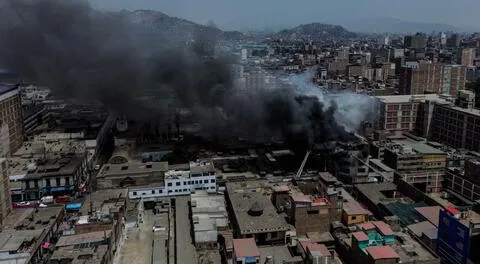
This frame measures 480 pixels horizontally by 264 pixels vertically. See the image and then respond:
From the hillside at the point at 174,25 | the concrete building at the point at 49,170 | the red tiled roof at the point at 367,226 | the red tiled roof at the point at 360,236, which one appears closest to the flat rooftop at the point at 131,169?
the concrete building at the point at 49,170

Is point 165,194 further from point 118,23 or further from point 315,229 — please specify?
point 118,23

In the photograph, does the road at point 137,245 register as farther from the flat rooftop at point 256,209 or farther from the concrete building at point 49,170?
the concrete building at point 49,170

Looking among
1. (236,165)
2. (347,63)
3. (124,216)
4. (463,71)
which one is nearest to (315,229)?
(124,216)

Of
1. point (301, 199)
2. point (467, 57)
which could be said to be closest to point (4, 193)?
point (301, 199)

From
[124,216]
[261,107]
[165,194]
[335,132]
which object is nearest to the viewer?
[124,216]

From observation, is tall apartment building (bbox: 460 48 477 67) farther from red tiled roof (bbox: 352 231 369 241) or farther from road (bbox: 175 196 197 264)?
red tiled roof (bbox: 352 231 369 241)

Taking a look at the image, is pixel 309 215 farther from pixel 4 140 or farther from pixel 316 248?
pixel 4 140

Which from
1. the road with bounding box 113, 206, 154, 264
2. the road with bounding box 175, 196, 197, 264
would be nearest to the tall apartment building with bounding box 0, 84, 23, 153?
the road with bounding box 175, 196, 197, 264
